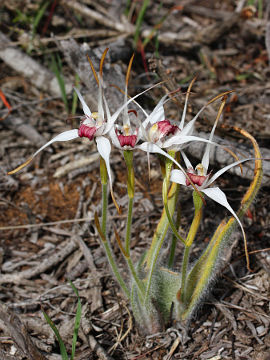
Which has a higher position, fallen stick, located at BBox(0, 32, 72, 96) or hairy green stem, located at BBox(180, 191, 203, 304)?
fallen stick, located at BBox(0, 32, 72, 96)

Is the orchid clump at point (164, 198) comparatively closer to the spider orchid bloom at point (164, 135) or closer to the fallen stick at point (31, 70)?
the spider orchid bloom at point (164, 135)

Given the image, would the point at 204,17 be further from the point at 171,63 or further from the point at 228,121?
the point at 228,121

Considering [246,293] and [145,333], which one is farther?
[246,293]

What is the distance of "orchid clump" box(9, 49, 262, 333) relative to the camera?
1.28m

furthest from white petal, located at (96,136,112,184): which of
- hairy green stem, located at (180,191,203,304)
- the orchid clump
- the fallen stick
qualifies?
the fallen stick

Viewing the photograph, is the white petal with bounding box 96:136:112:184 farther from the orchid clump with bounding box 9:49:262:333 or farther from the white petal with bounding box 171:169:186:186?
the white petal with bounding box 171:169:186:186

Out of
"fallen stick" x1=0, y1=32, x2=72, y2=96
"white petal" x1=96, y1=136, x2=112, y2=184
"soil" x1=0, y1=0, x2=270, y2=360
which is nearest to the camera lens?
"white petal" x1=96, y1=136, x2=112, y2=184

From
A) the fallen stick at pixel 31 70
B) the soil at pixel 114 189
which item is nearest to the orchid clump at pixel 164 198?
the soil at pixel 114 189

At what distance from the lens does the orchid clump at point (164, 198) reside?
4.20 ft

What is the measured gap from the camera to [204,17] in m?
3.82

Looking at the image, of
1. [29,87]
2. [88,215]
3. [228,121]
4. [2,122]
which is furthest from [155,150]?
[29,87]

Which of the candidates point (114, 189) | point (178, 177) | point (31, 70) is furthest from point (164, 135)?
point (31, 70)

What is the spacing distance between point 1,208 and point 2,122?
0.80 m

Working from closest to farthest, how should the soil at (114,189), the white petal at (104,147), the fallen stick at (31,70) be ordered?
the white petal at (104,147) < the soil at (114,189) < the fallen stick at (31,70)
